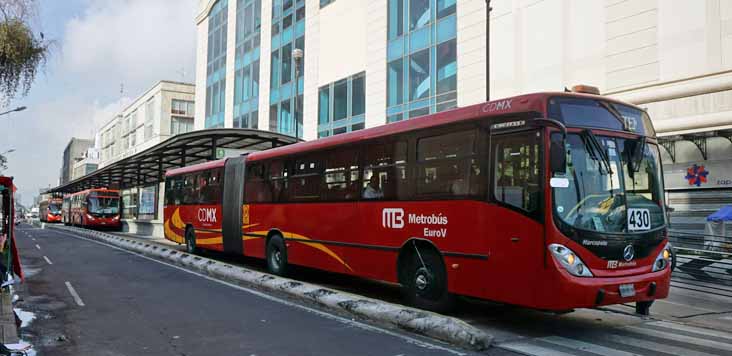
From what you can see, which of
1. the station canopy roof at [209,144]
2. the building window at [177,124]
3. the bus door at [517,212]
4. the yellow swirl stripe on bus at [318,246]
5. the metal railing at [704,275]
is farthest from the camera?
the building window at [177,124]

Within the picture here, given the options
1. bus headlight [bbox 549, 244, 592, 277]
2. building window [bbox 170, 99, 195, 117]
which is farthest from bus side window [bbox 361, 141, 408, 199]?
building window [bbox 170, 99, 195, 117]

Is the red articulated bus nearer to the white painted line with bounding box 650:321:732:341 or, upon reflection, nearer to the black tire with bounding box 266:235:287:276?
the white painted line with bounding box 650:321:732:341

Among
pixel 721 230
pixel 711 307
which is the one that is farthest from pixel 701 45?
pixel 711 307

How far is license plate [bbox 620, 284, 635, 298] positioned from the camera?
7.24 m

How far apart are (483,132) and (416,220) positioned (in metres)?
1.93

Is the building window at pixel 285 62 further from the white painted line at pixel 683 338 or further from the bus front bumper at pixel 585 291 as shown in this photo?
the bus front bumper at pixel 585 291

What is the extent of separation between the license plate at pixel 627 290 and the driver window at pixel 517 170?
1.49 m

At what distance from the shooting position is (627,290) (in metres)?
7.29

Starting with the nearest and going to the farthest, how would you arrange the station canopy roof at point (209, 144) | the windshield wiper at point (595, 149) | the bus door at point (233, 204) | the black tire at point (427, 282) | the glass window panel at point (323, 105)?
the windshield wiper at point (595, 149) < the black tire at point (427, 282) < the bus door at point (233, 204) < the station canopy roof at point (209, 144) < the glass window panel at point (323, 105)

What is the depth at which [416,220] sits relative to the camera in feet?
30.5

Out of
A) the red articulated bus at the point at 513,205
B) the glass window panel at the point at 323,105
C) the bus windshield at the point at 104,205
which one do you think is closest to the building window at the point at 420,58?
the glass window panel at the point at 323,105

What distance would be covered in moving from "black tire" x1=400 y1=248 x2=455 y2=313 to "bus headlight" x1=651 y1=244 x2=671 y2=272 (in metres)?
2.85

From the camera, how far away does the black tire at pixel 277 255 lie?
13.4 meters

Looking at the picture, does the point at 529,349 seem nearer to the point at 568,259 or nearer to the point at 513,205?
the point at 568,259
